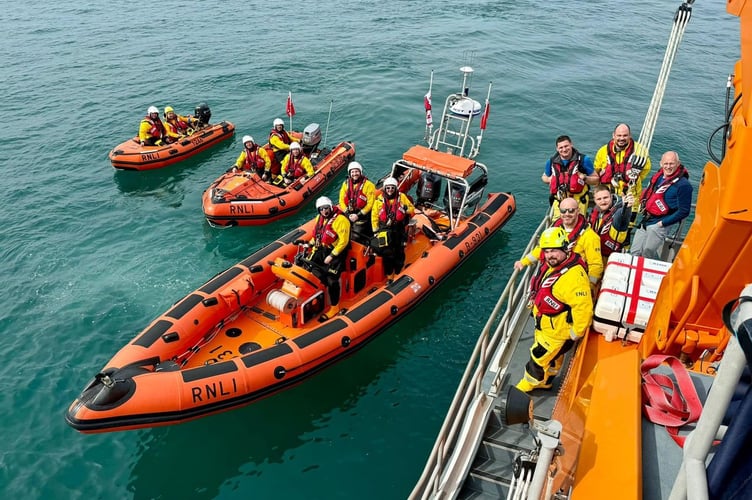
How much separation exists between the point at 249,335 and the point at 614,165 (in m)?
5.56

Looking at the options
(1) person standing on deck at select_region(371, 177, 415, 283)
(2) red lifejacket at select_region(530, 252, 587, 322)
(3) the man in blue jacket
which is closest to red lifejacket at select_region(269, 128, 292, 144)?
(1) person standing on deck at select_region(371, 177, 415, 283)

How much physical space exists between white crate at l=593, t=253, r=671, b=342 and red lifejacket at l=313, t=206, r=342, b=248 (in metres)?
3.82

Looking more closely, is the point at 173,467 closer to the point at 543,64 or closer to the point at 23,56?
the point at 543,64

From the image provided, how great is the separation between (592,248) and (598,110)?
12715mm

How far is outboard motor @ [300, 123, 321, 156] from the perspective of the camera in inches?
497

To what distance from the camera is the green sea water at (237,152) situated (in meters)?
6.30

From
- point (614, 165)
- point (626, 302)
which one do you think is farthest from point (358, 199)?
point (626, 302)

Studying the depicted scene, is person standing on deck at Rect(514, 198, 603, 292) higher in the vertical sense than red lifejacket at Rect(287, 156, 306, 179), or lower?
higher

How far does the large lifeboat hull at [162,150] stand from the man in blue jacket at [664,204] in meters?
11.2

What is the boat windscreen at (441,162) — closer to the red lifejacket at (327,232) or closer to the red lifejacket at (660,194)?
the red lifejacket at (327,232)

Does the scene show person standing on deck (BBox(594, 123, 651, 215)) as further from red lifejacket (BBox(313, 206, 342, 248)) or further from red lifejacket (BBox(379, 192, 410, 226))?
red lifejacket (BBox(313, 206, 342, 248))

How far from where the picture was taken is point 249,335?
289 inches

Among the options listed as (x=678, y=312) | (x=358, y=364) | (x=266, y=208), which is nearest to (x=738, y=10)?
(x=678, y=312)

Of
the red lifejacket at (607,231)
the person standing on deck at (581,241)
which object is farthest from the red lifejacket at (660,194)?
the person standing on deck at (581,241)
